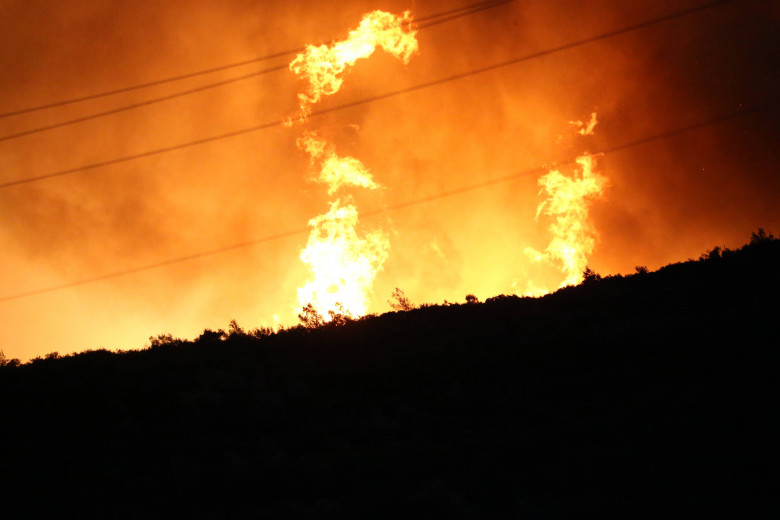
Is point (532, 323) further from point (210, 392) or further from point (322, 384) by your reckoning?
point (210, 392)

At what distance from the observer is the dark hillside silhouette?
28.4ft

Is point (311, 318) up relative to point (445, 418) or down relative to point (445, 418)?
up

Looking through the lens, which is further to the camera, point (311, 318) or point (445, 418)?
point (311, 318)

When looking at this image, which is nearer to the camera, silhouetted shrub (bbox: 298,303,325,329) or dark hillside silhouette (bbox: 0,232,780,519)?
dark hillside silhouette (bbox: 0,232,780,519)

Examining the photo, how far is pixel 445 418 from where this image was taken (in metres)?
11.2

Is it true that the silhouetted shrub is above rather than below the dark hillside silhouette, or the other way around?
above

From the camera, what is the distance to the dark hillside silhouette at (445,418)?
28.4ft

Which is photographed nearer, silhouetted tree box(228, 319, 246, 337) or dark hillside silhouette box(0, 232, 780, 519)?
dark hillside silhouette box(0, 232, 780, 519)

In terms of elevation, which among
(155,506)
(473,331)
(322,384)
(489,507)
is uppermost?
(473,331)

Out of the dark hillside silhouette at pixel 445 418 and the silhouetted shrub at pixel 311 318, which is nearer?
the dark hillside silhouette at pixel 445 418

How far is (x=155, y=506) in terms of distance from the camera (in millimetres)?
9703

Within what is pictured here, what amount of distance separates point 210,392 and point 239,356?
2.70 m

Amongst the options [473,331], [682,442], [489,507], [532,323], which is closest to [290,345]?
[473,331]

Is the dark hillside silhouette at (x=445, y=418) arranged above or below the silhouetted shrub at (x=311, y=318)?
below
